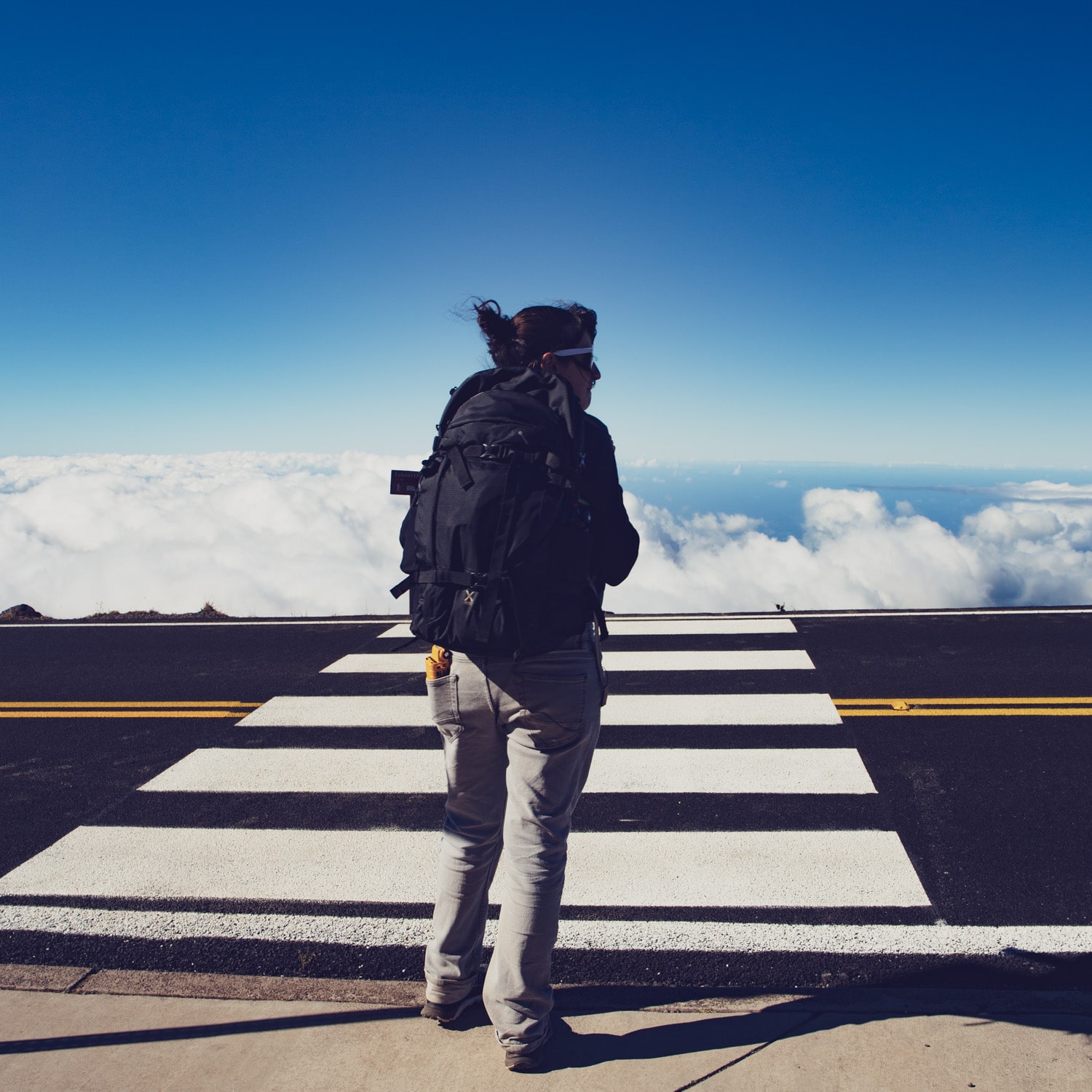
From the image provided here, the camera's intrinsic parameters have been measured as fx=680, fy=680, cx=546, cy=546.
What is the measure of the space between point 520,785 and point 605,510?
0.81m

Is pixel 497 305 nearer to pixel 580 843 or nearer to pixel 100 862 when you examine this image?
pixel 580 843

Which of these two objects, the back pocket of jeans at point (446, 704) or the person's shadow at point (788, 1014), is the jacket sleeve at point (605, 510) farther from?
the person's shadow at point (788, 1014)

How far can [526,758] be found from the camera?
6.28 ft

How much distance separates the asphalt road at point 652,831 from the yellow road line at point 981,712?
1.0 inches

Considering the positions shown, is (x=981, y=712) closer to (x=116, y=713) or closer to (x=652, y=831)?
(x=652, y=831)

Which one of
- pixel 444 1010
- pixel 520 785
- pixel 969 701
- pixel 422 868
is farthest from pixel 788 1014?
Result: pixel 969 701

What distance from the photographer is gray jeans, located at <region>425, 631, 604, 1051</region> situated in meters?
1.89

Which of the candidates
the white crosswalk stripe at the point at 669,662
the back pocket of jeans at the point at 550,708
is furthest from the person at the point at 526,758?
the white crosswalk stripe at the point at 669,662

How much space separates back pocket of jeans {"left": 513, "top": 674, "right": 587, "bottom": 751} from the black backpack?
12 cm

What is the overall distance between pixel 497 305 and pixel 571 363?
31cm

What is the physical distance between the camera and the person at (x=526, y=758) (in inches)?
74.4

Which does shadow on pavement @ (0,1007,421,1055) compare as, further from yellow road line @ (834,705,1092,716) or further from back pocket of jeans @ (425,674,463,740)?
yellow road line @ (834,705,1092,716)

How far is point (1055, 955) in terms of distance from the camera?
240 centimetres

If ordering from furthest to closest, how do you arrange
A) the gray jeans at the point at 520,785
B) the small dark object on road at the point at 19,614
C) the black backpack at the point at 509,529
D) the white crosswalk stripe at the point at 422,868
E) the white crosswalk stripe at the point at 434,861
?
the small dark object on road at the point at 19,614 → the white crosswalk stripe at the point at 422,868 → the white crosswalk stripe at the point at 434,861 → the gray jeans at the point at 520,785 → the black backpack at the point at 509,529
